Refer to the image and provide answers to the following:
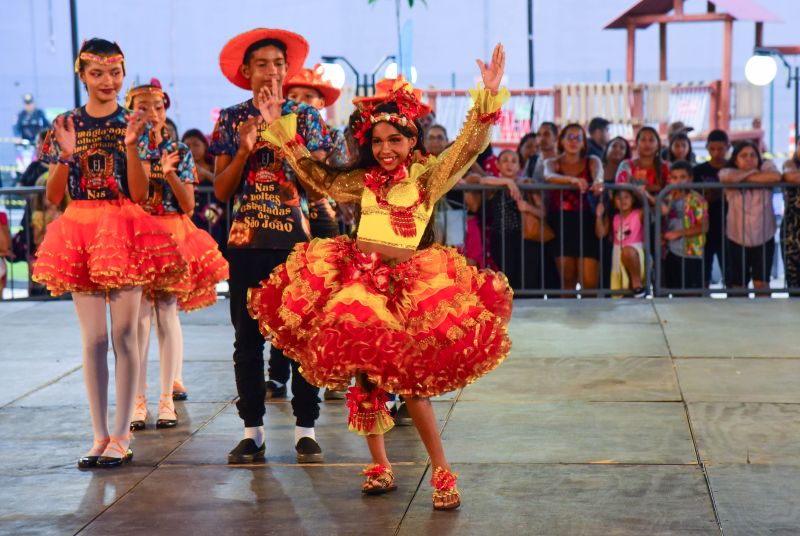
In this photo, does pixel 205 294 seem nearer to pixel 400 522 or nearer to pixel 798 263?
pixel 400 522

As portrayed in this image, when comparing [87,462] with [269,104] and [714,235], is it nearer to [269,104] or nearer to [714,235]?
[269,104]

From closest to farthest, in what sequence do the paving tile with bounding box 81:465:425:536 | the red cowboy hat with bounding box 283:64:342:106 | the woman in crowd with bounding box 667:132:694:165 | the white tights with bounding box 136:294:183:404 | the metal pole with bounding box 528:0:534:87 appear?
the paving tile with bounding box 81:465:425:536 → the white tights with bounding box 136:294:183:404 → the red cowboy hat with bounding box 283:64:342:106 → the woman in crowd with bounding box 667:132:694:165 → the metal pole with bounding box 528:0:534:87

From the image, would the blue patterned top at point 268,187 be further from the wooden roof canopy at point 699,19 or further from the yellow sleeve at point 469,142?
the wooden roof canopy at point 699,19

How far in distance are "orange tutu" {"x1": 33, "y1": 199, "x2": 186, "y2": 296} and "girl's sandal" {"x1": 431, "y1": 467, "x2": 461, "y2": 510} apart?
178 cm

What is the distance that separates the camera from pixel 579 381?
7109 mm

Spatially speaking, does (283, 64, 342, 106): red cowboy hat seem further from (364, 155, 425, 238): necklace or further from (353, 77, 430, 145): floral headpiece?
(364, 155, 425, 238): necklace

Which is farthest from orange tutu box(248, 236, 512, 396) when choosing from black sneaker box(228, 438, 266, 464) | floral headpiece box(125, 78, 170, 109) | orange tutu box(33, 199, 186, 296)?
floral headpiece box(125, 78, 170, 109)

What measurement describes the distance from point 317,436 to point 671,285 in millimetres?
6094

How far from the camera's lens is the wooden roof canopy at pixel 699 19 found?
60.7 ft

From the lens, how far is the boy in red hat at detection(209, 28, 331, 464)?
5410mm

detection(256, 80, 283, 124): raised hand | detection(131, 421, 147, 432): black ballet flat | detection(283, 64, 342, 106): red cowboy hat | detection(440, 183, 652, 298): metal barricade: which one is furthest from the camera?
detection(440, 183, 652, 298): metal barricade

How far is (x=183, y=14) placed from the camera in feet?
70.1

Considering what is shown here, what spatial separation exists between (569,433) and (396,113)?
2005 mm

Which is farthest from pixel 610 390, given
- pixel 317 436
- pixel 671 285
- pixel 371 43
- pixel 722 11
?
pixel 371 43
